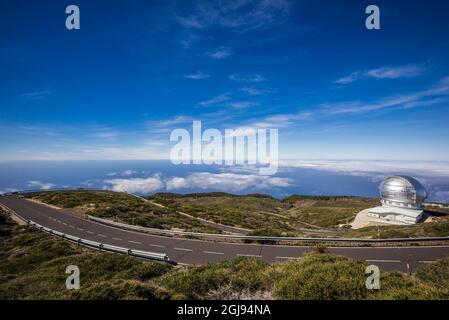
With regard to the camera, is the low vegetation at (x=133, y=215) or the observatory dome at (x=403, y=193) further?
the observatory dome at (x=403, y=193)

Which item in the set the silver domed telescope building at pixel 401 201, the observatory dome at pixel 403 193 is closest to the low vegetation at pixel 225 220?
the silver domed telescope building at pixel 401 201

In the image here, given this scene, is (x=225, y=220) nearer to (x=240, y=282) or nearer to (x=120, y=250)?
(x=120, y=250)

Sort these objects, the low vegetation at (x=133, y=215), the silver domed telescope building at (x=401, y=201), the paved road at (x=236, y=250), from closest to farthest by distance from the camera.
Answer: the paved road at (x=236, y=250) < the low vegetation at (x=133, y=215) < the silver domed telescope building at (x=401, y=201)

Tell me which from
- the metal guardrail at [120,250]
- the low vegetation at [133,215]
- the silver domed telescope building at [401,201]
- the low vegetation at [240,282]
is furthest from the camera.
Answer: the silver domed telescope building at [401,201]

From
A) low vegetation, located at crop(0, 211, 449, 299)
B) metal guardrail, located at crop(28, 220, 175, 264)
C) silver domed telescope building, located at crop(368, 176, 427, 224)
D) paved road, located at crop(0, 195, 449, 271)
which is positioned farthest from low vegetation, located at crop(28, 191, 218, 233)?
silver domed telescope building, located at crop(368, 176, 427, 224)

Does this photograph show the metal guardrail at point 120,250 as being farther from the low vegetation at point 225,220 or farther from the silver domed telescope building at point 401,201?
the silver domed telescope building at point 401,201

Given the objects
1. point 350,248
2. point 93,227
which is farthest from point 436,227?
point 93,227

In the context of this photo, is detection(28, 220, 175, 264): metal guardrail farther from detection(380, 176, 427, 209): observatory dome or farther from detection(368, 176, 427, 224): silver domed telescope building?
detection(380, 176, 427, 209): observatory dome
